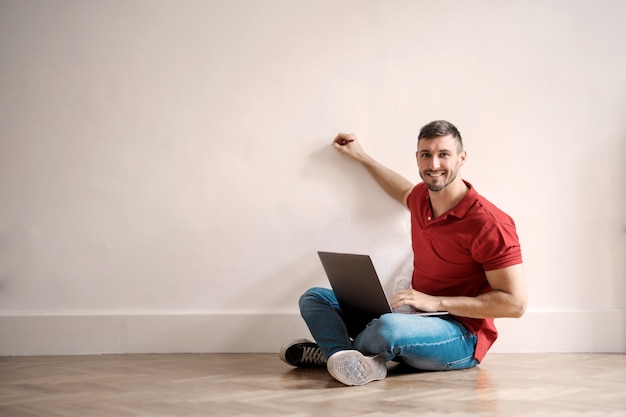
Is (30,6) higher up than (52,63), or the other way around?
(30,6)

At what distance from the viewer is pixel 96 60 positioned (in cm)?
346

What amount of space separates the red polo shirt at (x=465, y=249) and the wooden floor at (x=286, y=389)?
1.05ft

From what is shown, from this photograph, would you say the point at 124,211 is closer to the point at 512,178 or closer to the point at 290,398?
the point at 290,398

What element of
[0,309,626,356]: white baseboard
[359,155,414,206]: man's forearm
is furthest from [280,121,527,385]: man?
[0,309,626,356]: white baseboard

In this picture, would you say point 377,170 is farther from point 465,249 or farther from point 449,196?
point 465,249

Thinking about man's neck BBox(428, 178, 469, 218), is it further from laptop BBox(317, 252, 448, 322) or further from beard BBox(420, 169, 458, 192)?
laptop BBox(317, 252, 448, 322)

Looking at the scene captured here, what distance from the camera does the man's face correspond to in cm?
280

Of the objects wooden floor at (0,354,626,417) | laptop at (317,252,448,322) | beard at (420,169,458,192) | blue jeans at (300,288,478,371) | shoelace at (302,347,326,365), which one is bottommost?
wooden floor at (0,354,626,417)

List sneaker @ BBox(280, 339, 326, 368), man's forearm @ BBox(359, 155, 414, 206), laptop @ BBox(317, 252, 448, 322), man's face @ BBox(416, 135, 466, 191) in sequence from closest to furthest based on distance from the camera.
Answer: laptop @ BBox(317, 252, 448, 322) < man's face @ BBox(416, 135, 466, 191) < sneaker @ BBox(280, 339, 326, 368) < man's forearm @ BBox(359, 155, 414, 206)

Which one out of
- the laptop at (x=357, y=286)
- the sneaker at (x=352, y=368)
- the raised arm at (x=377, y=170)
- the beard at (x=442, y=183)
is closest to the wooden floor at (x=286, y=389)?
the sneaker at (x=352, y=368)

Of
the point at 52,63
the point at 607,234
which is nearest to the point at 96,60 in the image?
the point at 52,63

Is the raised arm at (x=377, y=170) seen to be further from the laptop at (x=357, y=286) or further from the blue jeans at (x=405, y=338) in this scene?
the blue jeans at (x=405, y=338)

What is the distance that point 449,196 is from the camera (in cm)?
286

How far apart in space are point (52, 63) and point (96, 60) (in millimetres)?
213
